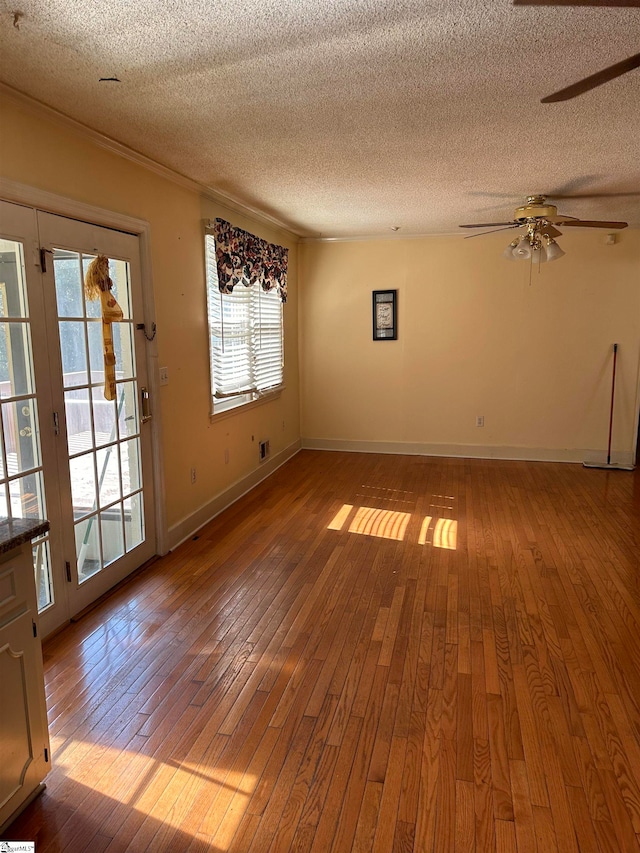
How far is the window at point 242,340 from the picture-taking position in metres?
→ 4.44

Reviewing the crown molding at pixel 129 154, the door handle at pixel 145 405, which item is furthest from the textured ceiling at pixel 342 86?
the door handle at pixel 145 405

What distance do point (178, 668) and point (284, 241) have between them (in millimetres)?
4704

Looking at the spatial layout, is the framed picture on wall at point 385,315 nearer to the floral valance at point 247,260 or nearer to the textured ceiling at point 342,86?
the floral valance at point 247,260

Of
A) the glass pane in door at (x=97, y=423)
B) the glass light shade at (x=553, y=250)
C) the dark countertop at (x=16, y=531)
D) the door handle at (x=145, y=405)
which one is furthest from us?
the glass light shade at (x=553, y=250)

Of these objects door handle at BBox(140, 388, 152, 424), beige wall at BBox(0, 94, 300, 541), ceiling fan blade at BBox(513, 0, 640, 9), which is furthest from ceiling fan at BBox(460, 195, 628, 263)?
ceiling fan blade at BBox(513, 0, 640, 9)

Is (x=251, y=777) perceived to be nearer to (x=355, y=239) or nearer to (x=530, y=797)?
(x=530, y=797)

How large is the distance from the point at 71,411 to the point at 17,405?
39 cm

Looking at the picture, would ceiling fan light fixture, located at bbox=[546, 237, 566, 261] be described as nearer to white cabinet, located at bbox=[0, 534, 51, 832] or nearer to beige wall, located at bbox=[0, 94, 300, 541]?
beige wall, located at bbox=[0, 94, 300, 541]

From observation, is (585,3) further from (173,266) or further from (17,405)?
(173,266)

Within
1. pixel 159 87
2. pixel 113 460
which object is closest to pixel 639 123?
pixel 159 87

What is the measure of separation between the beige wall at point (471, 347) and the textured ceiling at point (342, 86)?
6.67ft

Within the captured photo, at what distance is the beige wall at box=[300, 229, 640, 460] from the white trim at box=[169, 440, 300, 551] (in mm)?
1145

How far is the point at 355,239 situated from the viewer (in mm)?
6371

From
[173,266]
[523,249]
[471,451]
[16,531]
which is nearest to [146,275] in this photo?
[173,266]
